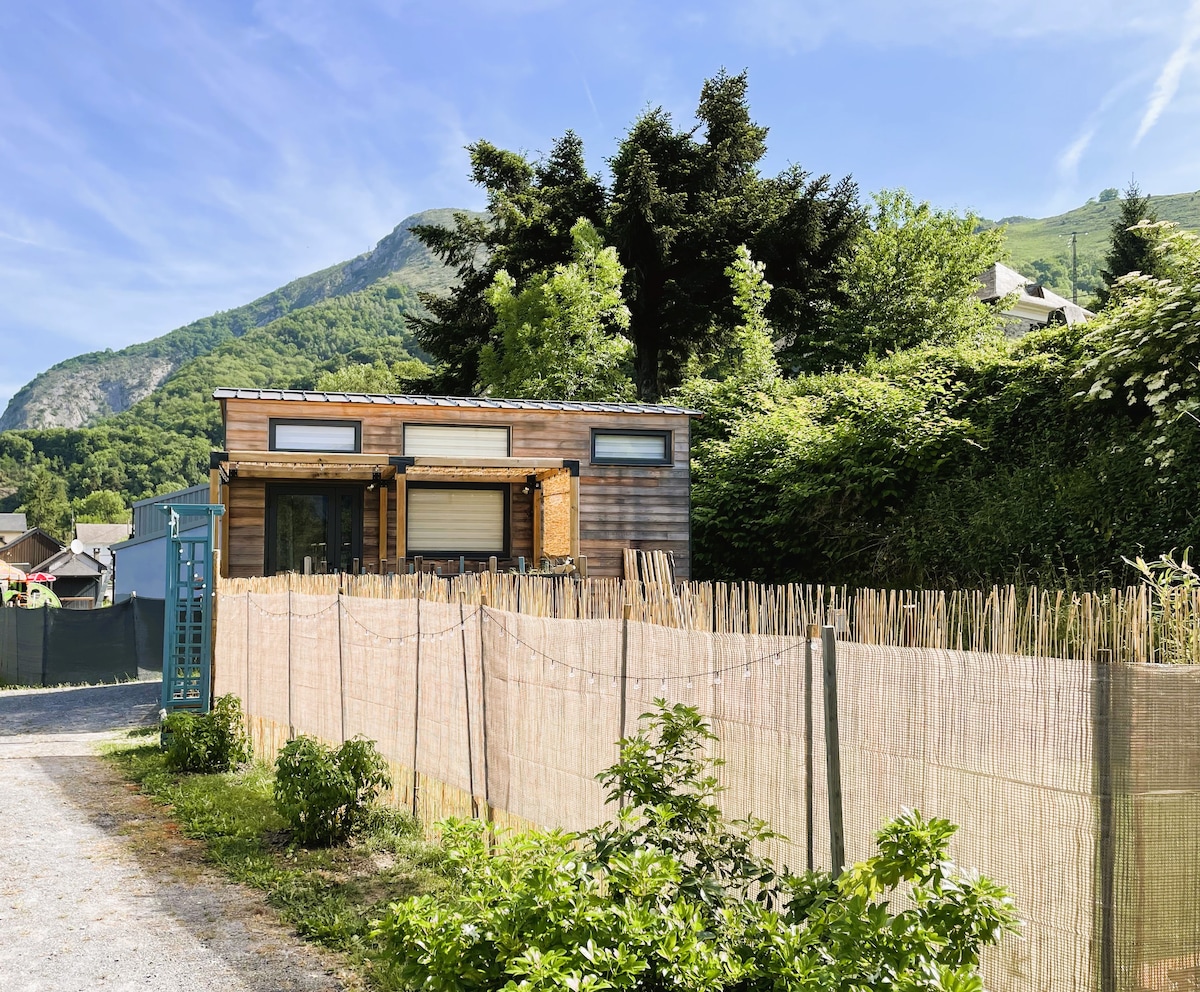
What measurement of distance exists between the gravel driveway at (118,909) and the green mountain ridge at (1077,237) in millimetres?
76579

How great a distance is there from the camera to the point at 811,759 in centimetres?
420

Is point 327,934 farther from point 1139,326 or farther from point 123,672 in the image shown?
point 123,672

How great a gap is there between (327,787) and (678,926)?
4691 millimetres

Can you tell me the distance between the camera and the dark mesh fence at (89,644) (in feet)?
70.2

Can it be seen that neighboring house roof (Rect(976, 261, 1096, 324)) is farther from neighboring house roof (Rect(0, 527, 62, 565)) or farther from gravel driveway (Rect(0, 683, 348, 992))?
neighboring house roof (Rect(0, 527, 62, 565))

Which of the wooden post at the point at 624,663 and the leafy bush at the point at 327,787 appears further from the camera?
the leafy bush at the point at 327,787

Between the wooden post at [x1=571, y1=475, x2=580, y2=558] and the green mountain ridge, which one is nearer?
the wooden post at [x1=571, y1=475, x2=580, y2=558]

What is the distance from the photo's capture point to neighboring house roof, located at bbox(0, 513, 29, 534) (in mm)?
104250

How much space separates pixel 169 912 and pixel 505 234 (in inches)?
1183

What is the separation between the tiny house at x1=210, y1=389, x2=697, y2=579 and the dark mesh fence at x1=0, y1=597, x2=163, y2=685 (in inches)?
247

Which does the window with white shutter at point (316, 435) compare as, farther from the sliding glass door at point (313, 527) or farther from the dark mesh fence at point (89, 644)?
the dark mesh fence at point (89, 644)

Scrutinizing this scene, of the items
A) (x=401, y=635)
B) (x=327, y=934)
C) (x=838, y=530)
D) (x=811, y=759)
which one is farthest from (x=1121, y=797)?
(x=838, y=530)

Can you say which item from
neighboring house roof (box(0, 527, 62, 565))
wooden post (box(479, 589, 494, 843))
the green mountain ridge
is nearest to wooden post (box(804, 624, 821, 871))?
wooden post (box(479, 589, 494, 843))

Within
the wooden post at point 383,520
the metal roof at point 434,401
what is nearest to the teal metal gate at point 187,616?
the metal roof at point 434,401
